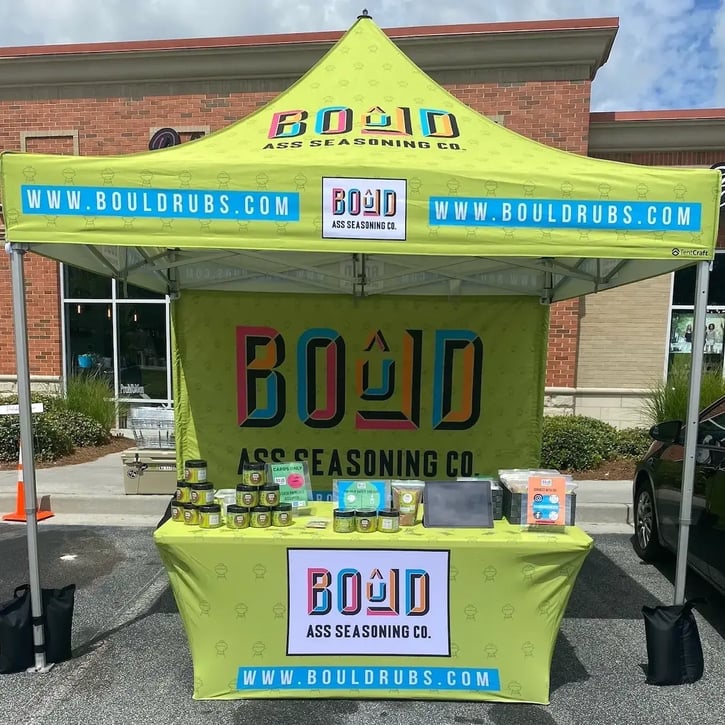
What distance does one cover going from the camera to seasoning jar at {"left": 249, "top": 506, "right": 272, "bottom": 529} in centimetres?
301

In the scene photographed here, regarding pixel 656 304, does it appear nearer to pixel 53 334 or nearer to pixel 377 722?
pixel 377 722

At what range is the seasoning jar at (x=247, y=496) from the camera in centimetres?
303

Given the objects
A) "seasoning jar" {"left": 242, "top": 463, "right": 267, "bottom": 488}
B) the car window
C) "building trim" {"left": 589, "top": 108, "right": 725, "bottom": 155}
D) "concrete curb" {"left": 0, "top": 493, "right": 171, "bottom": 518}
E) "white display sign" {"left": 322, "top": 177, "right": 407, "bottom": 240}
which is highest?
"building trim" {"left": 589, "top": 108, "right": 725, "bottom": 155}

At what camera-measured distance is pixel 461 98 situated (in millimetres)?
8961

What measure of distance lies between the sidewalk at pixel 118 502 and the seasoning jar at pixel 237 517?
3401 mm

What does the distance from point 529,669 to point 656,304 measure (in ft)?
26.4

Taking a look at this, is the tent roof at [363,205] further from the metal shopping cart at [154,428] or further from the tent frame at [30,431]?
the metal shopping cart at [154,428]

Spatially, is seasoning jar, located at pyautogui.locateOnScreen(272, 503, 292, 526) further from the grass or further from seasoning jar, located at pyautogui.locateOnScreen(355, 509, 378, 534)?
the grass

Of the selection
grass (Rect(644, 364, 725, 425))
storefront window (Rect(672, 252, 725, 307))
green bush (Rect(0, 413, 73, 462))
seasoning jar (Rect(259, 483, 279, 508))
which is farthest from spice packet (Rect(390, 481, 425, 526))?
storefront window (Rect(672, 252, 725, 307))

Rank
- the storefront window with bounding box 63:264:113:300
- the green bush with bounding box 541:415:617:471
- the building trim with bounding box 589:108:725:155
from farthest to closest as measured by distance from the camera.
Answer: the storefront window with bounding box 63:264:113:300 < the building trim with bounding box 589:108:725:155 < the green bush with bounding box 541:415:617:471

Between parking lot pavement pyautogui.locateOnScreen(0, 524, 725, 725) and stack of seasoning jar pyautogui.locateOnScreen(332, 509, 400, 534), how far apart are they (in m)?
0.89

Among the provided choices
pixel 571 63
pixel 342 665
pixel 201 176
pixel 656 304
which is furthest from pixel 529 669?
pixel 571 63

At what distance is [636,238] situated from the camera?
9.16 feet

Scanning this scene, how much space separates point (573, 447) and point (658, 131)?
210 inches
